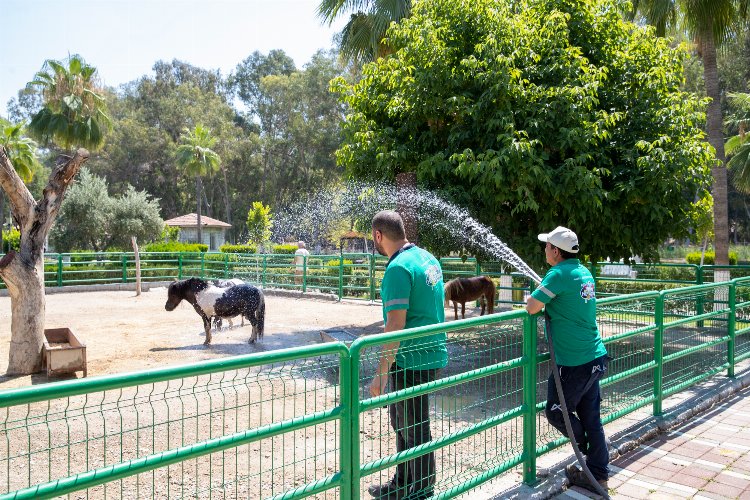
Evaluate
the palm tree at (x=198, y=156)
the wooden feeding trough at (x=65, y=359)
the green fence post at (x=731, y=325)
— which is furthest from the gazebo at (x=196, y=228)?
the green fence post at (x=731, y=325)

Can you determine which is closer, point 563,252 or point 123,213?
point 563,252

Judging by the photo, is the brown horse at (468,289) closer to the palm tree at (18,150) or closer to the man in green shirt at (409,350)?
the man in green shirt at (409,350)

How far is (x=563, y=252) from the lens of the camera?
163 inches

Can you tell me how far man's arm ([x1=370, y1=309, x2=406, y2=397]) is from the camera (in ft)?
11.3

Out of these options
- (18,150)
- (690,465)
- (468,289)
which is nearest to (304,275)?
(468,289)

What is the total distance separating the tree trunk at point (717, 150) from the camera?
13.0 meters

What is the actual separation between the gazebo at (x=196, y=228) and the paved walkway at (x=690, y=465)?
39.3 meters

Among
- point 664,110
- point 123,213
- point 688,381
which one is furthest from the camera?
point 123,213

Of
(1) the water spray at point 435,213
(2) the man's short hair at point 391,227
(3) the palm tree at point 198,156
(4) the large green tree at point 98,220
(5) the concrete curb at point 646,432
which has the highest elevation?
(3) the palm tree at point 198,156

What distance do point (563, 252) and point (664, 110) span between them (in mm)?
5924

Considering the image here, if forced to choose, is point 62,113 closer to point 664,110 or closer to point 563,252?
point 664,110

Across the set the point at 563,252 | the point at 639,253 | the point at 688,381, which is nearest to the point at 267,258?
the point at 639,253

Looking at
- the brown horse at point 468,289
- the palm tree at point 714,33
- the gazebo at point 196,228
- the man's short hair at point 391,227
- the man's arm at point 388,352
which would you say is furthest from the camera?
the gazebo at point 196,228

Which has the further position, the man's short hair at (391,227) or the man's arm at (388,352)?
the man's short hair at (391,227)
